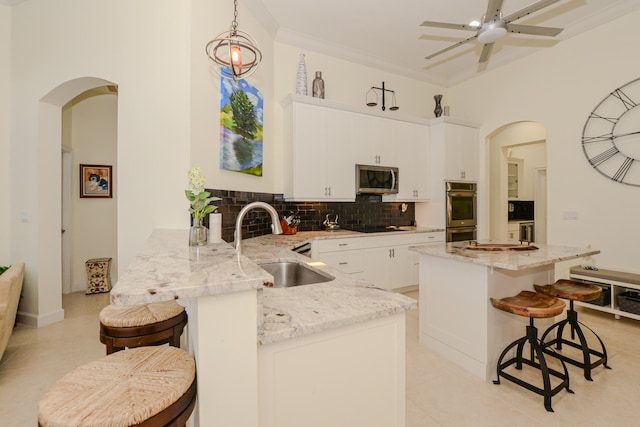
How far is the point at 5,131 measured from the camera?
10.4ft

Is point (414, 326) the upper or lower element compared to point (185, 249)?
lower

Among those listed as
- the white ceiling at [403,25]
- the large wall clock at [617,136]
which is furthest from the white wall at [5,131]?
the large wall clock at [617,136]

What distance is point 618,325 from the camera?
3.13 m

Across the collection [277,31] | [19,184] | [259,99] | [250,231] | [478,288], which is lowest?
[478,288]

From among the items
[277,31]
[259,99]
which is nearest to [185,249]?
[259,99]

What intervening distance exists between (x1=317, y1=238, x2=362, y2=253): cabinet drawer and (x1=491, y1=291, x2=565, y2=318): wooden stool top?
69.7 inches

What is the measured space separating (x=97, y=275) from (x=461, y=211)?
5588mm

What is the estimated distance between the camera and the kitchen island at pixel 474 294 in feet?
7.22

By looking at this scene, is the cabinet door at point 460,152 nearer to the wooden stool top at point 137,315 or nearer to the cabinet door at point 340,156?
the cabinet door at point 340,156

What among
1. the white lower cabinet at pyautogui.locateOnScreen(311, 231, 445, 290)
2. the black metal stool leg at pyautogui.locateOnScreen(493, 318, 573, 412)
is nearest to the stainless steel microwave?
the white lower cabinet at pyautogui.locateOnScreen(311, 231, 445, 290)

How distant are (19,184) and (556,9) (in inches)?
247

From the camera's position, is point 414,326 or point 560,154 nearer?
point 414,326

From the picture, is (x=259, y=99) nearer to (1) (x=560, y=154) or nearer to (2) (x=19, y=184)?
(2) (x=19, y=184)

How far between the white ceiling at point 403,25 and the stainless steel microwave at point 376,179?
172 centimetres
